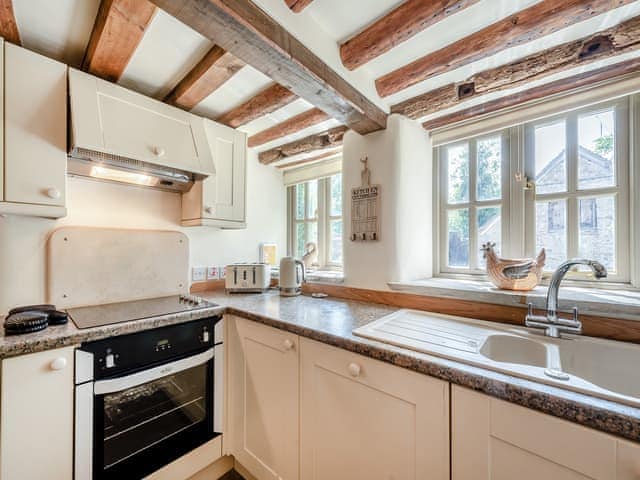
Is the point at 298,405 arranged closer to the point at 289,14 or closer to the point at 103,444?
the point at 103,444

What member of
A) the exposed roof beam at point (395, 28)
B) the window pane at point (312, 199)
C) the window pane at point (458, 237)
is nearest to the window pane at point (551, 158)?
the window pane at point (458, 237)

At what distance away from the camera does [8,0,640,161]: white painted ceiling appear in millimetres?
1018

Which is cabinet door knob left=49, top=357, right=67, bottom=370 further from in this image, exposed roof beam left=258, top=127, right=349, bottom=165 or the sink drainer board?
exposed roof beam left=258, top=127, right=349, bottom=165

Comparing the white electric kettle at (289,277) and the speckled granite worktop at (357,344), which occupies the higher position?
the white electric kettle at (289,277)

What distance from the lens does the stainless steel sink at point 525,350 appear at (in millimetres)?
807

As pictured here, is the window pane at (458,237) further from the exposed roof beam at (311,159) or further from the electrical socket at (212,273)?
the electrical socket at (212,273)

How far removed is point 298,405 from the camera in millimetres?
1149

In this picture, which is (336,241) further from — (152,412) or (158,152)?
(152,412)

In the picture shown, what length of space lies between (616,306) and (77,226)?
248 cm

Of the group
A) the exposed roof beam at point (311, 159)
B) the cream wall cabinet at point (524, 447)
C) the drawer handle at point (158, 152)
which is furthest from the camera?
the exposed roof beam at point (311, 159)

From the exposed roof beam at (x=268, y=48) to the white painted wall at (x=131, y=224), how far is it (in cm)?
120

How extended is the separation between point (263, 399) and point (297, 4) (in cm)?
169

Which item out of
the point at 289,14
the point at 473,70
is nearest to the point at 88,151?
the point at 289,14

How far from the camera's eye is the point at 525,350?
3.41ft
